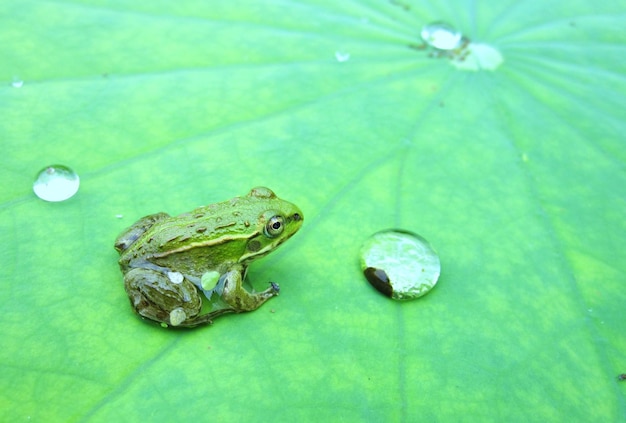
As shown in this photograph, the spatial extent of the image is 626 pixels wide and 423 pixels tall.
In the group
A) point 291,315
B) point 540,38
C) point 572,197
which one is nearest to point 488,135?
point 572,197

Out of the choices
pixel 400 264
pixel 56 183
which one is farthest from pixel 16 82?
pixel 400 264

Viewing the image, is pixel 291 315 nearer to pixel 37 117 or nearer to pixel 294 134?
pixel 294 134

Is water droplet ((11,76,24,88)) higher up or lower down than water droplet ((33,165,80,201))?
higher up

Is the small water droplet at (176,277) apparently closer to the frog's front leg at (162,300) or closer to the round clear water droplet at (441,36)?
the frog's front leg at (162,300)

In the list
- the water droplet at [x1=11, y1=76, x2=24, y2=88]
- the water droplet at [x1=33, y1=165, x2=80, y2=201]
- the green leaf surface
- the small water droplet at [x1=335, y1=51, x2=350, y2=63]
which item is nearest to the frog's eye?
the green leaf surface

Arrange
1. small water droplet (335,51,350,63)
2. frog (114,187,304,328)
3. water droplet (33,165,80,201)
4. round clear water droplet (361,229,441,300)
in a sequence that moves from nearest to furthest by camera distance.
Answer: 1. frog (114,187,304,328)
2. round clear water droplet (361,229,441,300)
3. water droplet (33,165,80,201)
4. small water droplet (335,51,350,63)

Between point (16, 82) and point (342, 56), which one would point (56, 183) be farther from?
point (342, 56)

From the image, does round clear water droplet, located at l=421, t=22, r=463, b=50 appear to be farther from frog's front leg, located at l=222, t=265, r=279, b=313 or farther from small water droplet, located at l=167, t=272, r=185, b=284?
small water droplet, located at l=167, t=272, r=185, b=284
